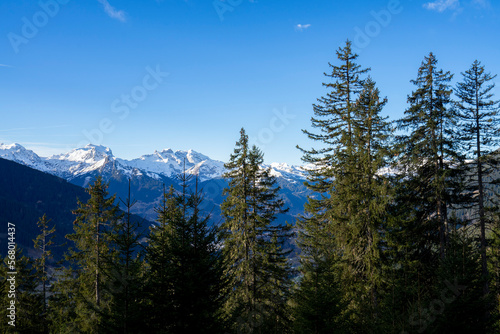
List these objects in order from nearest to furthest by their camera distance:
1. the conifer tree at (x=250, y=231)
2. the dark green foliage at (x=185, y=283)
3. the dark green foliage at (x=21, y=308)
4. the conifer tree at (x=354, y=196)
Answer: the dark green foliage at (x=185, y=283) < the conifer tree at (x=354, y=196) < the conifer tree at (x=250, y=231) < the dark green foliage at (x=21, y=308)

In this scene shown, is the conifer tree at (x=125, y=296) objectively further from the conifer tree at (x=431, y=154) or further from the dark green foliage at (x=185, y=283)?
the conifer tree at (x=431, y=154)

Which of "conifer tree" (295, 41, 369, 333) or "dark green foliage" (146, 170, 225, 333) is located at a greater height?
"conifer tree" (295, 41, 369, 333)

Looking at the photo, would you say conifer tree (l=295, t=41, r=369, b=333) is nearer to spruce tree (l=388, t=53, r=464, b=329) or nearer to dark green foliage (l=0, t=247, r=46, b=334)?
spruce tree (l=388, t=53, r=464, b=329)

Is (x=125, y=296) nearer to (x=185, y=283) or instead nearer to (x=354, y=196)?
(x=185, y=283)

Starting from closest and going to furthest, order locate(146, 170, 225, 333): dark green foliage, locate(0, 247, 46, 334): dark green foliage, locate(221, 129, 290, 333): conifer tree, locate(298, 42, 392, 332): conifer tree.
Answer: locate(146, 170, 225, 333): dark green foliage < locate(298, 42, 392, 332): conifer tree < locate(221, 129, 290, 333): conifer tree < locate(0, 247, 46, 334): dark green foliage

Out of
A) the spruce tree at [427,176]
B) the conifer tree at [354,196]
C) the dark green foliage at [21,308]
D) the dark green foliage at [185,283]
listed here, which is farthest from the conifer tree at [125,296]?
the dark green foliage at [21,308]

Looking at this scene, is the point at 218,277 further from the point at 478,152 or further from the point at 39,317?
the point at 39,317

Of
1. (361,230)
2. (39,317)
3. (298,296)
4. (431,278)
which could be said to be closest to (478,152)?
(431,278)

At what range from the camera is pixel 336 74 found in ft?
71.4

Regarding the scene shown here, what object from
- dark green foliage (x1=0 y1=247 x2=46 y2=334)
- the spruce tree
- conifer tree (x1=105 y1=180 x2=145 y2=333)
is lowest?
dark green foliage (x1=0 y1=247 x2=46 y2=334)

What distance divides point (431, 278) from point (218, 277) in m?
13.4

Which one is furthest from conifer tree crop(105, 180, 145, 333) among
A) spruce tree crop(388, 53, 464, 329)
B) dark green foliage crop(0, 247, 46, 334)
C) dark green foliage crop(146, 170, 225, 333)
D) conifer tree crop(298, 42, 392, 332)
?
dark green foliage crop(0, 247, 46, 334)

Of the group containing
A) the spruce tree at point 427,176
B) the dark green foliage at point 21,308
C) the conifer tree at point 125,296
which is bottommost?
the dark green foliage at point 21,308

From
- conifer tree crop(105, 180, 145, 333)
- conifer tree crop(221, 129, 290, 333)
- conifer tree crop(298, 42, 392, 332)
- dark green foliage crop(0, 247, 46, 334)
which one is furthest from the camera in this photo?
dark green foliage crop(0, 247, 46, 334)
